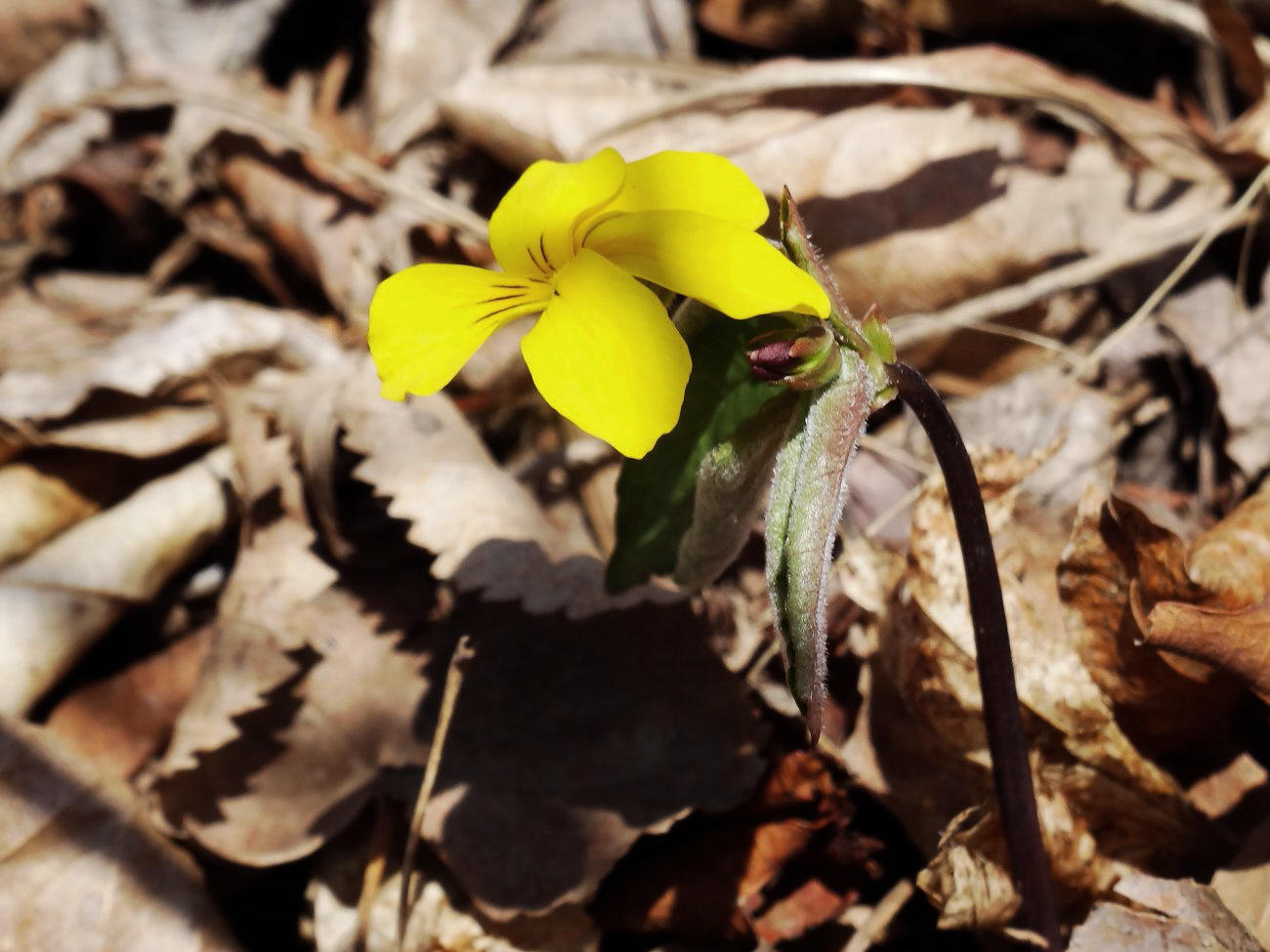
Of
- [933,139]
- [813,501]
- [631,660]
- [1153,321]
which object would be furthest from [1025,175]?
[813,501]

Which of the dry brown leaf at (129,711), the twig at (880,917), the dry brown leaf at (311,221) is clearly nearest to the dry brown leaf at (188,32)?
the dry brown leaf at (311,221)

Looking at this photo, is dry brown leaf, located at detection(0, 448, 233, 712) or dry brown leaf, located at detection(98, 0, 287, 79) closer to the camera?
dry brown leaf, located at detection(0, 448, 233, 712)

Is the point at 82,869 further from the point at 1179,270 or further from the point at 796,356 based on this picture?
the point at 1179,270

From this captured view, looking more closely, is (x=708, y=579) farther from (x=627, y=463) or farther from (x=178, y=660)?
(x=178, y=660)

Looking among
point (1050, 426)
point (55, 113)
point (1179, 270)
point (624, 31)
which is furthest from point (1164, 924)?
point (55, 113)

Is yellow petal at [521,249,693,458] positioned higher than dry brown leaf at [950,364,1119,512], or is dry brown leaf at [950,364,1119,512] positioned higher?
yellow petal at [521,249,693,458]

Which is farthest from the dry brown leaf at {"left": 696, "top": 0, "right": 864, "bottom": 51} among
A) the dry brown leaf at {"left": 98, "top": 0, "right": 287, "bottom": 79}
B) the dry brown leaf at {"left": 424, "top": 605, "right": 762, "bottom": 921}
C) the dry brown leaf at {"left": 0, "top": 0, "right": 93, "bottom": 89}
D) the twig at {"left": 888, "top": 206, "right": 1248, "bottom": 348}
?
the dry brown leaf at {"left": 0, "top": 0, "right": 93, "bottom": 89}

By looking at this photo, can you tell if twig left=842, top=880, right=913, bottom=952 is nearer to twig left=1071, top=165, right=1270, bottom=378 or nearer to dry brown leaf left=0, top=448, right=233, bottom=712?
twig left=1071, top=165, right=1270, bottom=378

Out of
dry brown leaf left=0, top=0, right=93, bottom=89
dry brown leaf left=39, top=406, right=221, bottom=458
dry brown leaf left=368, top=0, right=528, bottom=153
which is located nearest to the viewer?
dry brown leaf left=39, top=406, right=221, bottom=458

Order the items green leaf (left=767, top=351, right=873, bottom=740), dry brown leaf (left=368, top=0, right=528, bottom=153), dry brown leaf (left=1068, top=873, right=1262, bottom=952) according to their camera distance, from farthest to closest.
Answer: dry brown leaf (left=368, top=0, right=528, bottom=153) < dry brown leaf (left=1068, top=873, right=1262, bottom=952) < green leaf (left=767, top=351, right=873, bottom=740)

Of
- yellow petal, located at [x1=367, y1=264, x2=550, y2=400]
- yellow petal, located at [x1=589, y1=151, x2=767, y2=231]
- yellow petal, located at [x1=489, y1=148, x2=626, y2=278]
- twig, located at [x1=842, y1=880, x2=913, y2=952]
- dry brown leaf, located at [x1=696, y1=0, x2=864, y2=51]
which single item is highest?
yellow petal, located at [x1=589, y1=151, x2=767, y2=231]
